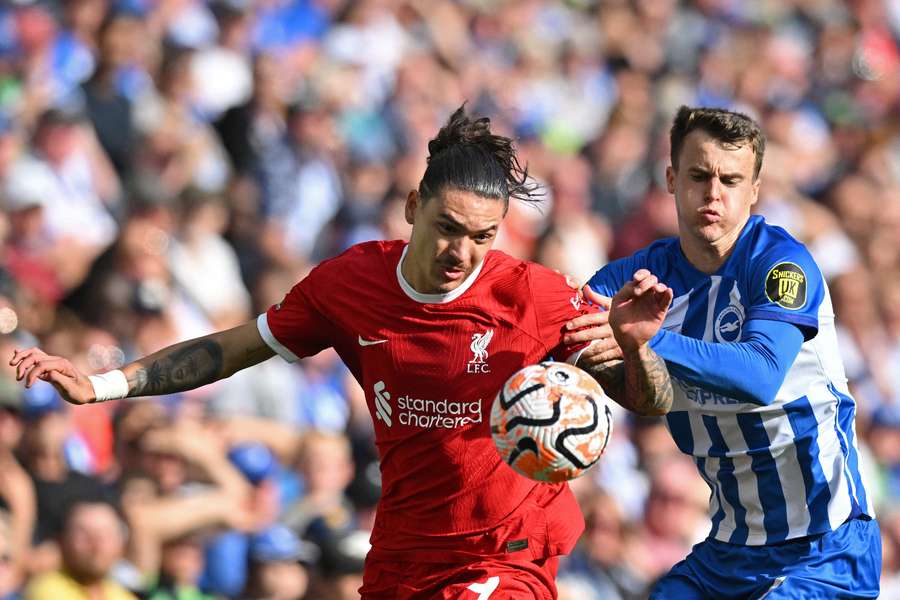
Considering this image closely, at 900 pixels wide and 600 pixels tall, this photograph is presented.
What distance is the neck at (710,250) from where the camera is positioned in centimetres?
534

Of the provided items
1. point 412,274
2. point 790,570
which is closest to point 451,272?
point 412,274

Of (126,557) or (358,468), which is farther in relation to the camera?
(358,468)

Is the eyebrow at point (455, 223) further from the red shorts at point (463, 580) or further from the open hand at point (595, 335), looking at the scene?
the red shorts at point (463, 580)

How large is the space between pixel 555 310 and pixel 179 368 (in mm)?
1412

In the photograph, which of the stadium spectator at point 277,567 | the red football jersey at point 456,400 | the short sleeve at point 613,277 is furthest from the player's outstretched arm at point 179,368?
the stadium spectator at point 277,567

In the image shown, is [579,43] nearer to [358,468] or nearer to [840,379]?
[358,468]

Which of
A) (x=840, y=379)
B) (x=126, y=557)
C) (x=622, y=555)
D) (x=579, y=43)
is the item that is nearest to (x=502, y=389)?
(x=840, y=379)

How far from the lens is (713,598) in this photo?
525 centimetres

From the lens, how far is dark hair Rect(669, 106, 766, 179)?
5371mm

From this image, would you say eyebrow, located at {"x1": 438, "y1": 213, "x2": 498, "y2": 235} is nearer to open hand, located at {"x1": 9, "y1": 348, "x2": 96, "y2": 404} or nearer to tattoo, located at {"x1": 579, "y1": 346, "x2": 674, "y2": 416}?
tattoo, located at {"x1": 579, "y1": 346, "x2": 674, "y2": 416}

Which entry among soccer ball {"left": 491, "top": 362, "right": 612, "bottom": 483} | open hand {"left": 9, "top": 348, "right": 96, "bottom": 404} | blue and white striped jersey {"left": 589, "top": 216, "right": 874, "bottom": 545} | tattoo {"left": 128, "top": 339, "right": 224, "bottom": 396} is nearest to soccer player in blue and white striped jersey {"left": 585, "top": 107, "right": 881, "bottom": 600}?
blue and white striped jersey {"left": 589, "top": 216, "right": 874, "bottom": 545}

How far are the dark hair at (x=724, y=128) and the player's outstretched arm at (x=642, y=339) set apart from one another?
95 centimetres

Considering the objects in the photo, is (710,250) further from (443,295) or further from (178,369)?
(178,369)

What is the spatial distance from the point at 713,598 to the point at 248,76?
6232 millimetres
